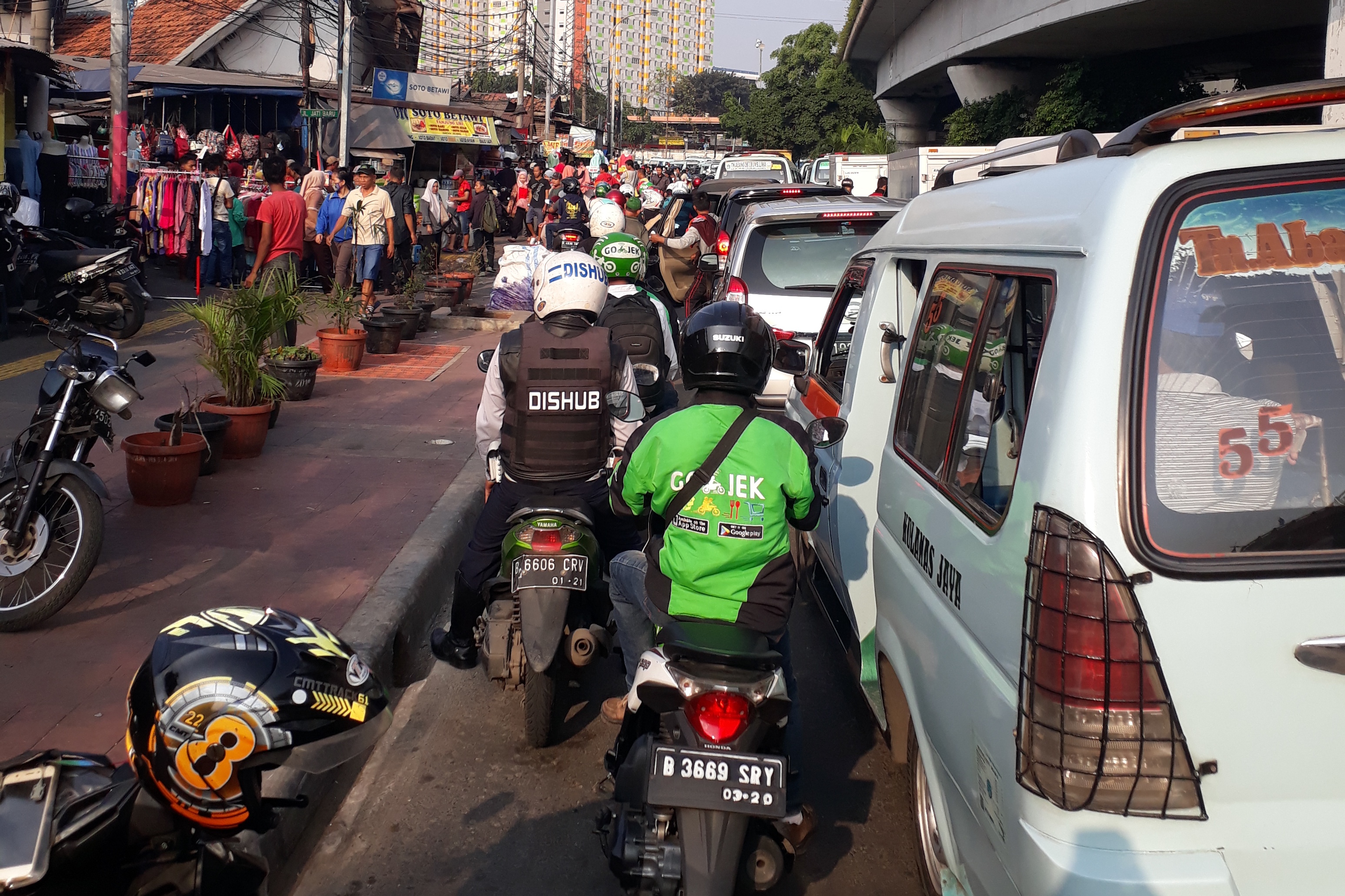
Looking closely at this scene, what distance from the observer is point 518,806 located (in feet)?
13.1

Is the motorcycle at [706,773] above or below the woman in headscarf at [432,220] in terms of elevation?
below

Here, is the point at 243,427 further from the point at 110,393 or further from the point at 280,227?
the point at 280,227

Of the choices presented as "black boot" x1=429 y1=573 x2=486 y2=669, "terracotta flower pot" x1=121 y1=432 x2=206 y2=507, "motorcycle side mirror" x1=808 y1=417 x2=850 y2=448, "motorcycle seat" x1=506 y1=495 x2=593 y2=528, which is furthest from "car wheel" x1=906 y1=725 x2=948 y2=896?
"terracotta flower pot" x1=121 y1=432 x2=206 y2=507

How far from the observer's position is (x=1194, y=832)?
2082 millimetres

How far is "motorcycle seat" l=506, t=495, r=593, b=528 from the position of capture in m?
4.31

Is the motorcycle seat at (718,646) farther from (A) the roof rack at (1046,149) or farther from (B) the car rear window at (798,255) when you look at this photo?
(B) the car rear window at (798,255)

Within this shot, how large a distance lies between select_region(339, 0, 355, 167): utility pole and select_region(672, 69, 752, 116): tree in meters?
125

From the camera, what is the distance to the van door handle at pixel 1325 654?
2062mm

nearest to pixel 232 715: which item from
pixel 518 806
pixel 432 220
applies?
pixel 518 806

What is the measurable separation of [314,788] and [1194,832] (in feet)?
9.20

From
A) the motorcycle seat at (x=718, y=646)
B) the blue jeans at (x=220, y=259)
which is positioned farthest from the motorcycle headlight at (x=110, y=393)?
the blue jeans at (x=220, y=259)

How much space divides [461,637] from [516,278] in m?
9.79

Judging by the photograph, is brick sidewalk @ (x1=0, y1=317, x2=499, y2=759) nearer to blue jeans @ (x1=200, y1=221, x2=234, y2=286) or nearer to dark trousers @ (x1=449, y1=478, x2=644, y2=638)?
dark trousers @ (x1=449, y1=478, x2=644, y2=638)

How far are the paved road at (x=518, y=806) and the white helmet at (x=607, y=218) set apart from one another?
21.6 ft
